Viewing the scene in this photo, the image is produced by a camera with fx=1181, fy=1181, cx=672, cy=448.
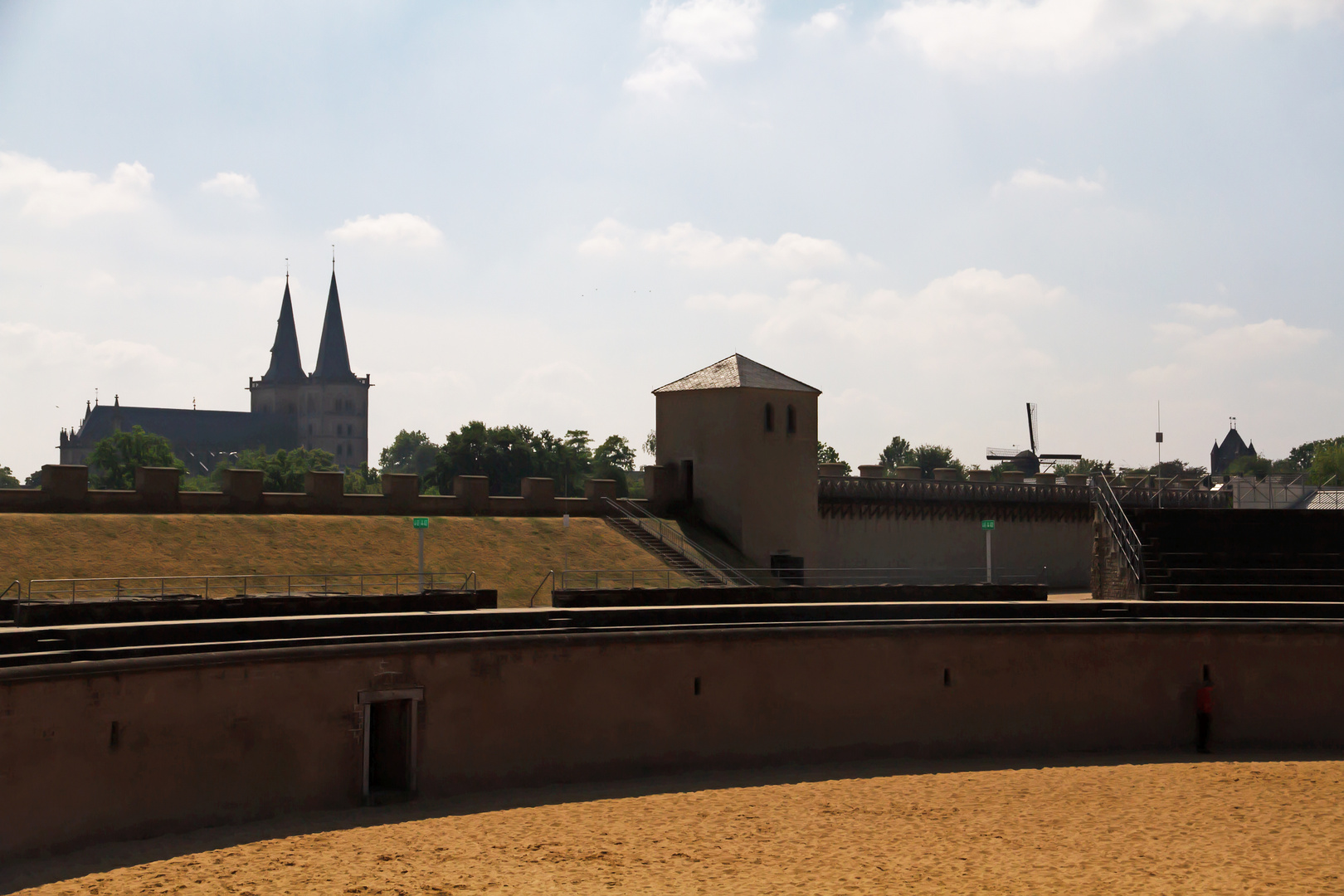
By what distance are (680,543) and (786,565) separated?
4.53 meters

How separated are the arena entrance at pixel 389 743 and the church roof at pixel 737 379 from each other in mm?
30817

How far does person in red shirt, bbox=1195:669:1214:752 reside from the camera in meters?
27.0

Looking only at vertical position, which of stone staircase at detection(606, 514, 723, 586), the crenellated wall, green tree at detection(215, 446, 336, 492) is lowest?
stone staircase at detection(606, 514, 723, 586)

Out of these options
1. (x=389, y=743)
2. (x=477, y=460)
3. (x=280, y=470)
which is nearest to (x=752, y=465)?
(x=389, y=743)

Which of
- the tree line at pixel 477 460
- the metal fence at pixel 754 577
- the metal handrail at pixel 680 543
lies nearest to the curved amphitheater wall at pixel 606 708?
the metal fence at pixel 754 577

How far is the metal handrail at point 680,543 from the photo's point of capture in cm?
4662

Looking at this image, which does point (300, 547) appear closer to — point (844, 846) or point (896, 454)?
point (844, 846)

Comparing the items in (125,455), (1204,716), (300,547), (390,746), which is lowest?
(1204,716)

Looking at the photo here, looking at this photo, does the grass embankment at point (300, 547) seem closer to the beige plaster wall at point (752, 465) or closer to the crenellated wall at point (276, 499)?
the crenellated wall at point (276, 499)

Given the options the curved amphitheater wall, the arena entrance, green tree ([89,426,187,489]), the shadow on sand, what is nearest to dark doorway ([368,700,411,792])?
the arena entrance

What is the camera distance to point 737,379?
171ft

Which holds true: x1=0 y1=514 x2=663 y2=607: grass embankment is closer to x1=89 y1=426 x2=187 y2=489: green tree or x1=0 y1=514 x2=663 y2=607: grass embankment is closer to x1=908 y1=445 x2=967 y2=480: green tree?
x1=89 y1=426 x2=187 y2=489: green tree

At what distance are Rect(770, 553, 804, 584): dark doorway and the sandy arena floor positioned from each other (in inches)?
924

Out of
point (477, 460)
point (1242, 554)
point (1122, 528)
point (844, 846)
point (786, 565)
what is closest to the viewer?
point (844, 846)
